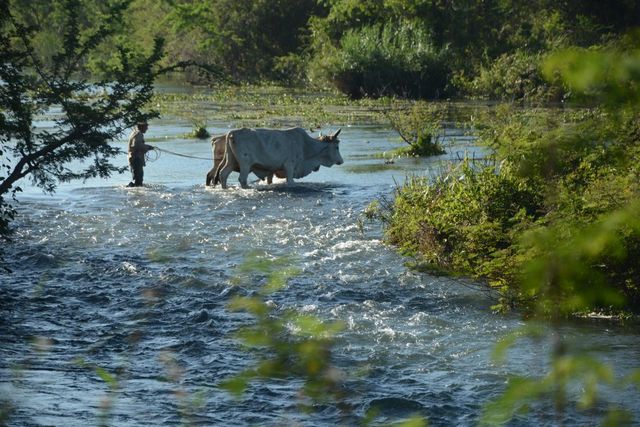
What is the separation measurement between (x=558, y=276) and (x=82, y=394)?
5.29 m

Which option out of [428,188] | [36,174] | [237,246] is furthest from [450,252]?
[36,174]

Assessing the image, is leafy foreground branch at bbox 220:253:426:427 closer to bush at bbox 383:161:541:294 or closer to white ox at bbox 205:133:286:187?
bush at bbox 383:161:541:294

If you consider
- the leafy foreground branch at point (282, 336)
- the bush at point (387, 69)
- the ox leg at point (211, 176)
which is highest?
the bush at point (387, 69)

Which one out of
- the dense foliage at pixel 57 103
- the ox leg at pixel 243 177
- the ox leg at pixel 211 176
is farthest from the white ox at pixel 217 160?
the dense foliage at pixel 57 103

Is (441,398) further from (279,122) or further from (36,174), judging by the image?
(279,122)

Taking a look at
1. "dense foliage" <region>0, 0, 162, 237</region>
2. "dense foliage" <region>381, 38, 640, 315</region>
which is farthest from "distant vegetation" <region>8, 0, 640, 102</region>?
"dense foliage" <region>381, 38, 640, 315</region>

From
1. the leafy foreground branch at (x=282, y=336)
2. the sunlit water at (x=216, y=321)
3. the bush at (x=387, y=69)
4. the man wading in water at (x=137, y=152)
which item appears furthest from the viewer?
the bush at (x=387, y=69)

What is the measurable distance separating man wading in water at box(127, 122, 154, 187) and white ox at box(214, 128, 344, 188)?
1.34m

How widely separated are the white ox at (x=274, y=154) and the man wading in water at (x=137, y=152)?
1341 millimetres

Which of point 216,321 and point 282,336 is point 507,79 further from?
point 282,336

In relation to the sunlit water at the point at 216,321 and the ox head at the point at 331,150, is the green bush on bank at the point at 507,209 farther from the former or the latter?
the ox head at the point at 331,150

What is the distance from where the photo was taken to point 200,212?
1642cm

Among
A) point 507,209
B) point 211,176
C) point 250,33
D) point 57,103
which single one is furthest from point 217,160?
point 250,33

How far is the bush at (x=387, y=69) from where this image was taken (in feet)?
128
